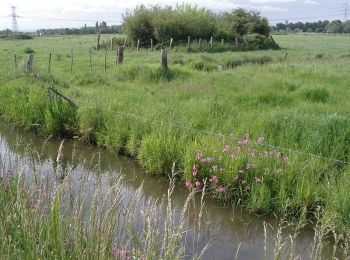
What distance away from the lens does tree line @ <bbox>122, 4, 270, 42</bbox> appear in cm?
3578

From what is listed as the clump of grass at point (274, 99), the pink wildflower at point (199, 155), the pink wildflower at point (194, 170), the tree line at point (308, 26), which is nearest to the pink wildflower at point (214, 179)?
the pink wildflower at point (194, 170)

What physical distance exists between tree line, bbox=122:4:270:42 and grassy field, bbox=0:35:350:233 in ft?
73.3

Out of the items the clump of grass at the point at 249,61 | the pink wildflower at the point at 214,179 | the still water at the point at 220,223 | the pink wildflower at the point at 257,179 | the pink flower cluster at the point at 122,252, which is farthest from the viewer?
the clump of grass at the point at 249,61

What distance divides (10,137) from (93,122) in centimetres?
233

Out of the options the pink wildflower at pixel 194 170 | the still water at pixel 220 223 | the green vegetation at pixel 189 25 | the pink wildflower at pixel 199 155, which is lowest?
the still water at pixel 220 223

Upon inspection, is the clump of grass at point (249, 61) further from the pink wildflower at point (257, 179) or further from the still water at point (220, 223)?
the pink wildflower at point (257, 179)

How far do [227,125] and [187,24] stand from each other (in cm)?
3059

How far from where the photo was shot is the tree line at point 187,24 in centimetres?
3578

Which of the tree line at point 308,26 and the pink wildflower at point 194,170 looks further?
the tree line at point 308,26

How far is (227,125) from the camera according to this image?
7941 mm

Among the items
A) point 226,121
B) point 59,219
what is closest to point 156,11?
point 226,121

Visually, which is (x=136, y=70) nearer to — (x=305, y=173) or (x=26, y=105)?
(x=26, y=105)

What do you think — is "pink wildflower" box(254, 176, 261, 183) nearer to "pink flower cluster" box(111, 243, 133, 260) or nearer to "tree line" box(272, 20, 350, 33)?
"pink flower cluster" box(111, 243, 133, 260)

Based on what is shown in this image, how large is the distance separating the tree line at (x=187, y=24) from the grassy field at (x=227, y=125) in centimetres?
2234
